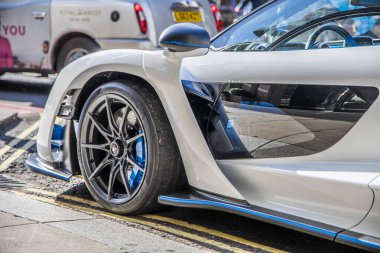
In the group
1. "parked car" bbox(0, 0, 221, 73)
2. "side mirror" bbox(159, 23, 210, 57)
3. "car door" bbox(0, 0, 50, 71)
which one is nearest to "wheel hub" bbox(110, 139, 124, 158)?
"side mirror" bbox(159, 23, 210, 57)

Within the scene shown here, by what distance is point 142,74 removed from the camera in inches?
166

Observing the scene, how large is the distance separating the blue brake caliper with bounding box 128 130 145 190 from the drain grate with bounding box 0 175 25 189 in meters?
1.23

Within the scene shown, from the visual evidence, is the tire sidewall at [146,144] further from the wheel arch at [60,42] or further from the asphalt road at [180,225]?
the wheel arch at [60,42]

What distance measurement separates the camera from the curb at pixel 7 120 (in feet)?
24.4

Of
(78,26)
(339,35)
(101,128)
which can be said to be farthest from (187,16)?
(339,35)

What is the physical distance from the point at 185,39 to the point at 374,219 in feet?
4.39

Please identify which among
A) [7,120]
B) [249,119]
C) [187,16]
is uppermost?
[187,16]

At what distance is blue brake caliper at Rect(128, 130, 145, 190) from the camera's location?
423cm

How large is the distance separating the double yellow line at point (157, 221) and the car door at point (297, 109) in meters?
0.28

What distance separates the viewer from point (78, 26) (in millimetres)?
9445

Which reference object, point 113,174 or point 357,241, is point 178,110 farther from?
point 357,241

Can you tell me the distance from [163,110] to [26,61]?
614 centimetres

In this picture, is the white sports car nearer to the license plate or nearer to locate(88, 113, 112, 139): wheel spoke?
locate(88, 113, 112, 139): wheel spoke

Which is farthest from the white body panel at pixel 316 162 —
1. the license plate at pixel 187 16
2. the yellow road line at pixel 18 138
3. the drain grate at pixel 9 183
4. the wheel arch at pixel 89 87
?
the license plate at pixel 187 16
